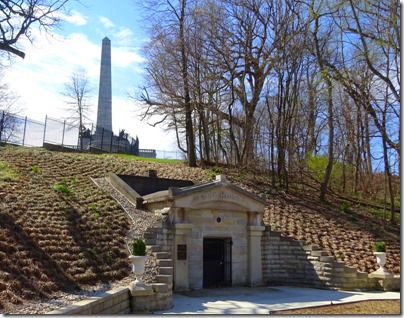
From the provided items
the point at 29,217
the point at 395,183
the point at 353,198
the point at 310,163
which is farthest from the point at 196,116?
the point at 29,217

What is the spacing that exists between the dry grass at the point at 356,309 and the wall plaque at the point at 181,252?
3.62m

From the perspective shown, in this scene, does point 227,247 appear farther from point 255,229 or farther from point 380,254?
A: point 380,254

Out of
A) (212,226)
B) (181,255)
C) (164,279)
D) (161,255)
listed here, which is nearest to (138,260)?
(164,279)

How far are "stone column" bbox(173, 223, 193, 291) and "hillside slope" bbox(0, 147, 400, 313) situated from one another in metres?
1.48

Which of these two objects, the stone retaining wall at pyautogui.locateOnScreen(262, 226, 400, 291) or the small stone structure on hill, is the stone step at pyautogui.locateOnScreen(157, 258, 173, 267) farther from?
the stone retaining wall at pyautogui.locateOnScreen(262, 226, 400, 291)

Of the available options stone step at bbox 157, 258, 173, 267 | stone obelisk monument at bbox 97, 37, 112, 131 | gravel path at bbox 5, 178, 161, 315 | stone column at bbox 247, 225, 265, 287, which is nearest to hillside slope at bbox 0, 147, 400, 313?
gravel path at bbox 5, 178, 161, 315

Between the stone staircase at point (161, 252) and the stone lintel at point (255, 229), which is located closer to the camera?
the stone staircase at point (161, 252)

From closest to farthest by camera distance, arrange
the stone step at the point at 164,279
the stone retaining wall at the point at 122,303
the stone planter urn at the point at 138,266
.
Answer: the stone retaining wall at the point at 122,303, the stone planter urn at the point at 138,266, the stone step at the point at 164,279

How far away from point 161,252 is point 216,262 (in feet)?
8.20

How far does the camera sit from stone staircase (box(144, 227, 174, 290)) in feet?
33.7

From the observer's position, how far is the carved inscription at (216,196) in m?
12.9

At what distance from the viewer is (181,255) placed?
1223cm

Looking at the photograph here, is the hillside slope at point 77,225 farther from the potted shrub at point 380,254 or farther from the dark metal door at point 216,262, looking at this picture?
the dark metal door at point 216,262

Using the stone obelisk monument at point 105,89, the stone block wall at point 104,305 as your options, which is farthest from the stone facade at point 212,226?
the stone obelisk monument at point 105,89
